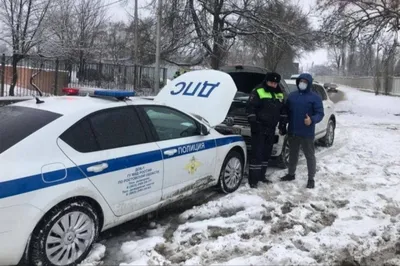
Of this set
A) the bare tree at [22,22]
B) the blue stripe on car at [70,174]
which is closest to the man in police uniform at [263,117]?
the blue stripe on car at [70,174]

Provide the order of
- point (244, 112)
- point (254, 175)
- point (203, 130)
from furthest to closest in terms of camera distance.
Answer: point (244, 112), point (254, 175), point (203, 130)

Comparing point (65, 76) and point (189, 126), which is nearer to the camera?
point (189, 126)

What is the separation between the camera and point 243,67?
7188 mm

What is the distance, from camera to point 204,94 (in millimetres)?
6164

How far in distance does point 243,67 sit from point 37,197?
4818 mm

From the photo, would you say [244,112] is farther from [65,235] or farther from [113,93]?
[65,235]

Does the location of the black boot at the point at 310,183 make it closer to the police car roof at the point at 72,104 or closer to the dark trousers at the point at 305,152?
the dark trousers at the point at 305,152

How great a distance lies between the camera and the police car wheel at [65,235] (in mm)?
3303

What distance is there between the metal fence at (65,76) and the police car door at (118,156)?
839 cm

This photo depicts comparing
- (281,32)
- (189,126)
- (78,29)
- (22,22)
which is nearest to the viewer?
(189,126)

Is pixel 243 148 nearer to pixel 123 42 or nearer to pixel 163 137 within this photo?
pixel 163 137

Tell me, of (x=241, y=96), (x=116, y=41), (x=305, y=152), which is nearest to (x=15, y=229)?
(x=305, y=152)

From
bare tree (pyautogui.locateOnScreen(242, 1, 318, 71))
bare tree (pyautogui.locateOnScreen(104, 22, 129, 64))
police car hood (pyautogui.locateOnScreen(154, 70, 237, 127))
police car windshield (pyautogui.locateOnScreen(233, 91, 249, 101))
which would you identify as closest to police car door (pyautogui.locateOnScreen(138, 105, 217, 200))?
police car hood (pyautogui.locateOnScreen(154, 70, 237, 127))

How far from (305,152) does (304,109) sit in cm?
70
